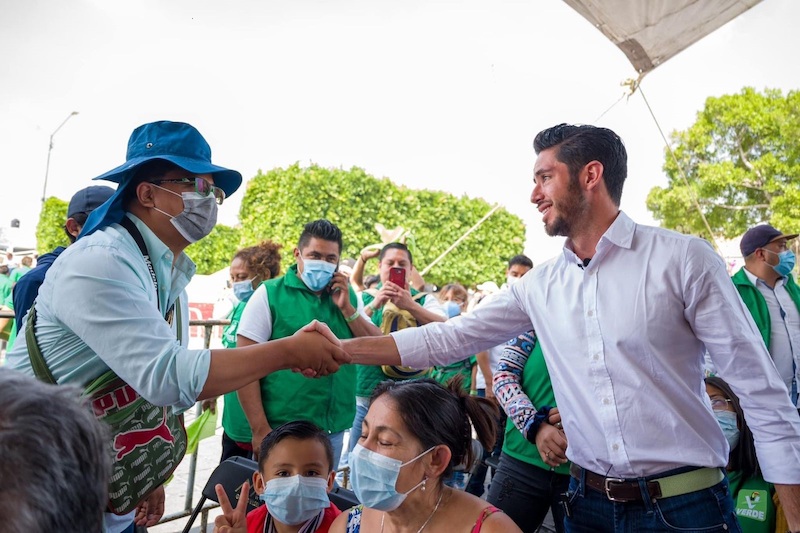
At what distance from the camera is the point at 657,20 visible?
4.40 m

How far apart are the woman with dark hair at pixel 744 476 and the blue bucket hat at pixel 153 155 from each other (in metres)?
2.81

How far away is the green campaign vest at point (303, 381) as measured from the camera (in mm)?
3422

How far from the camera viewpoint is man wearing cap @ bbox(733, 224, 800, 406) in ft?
14.4

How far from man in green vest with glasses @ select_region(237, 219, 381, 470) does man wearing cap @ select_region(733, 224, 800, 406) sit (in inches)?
116

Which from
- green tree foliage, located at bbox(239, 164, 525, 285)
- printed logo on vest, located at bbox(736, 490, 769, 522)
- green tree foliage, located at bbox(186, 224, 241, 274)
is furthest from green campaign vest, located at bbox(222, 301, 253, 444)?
green tree foliage, located at bbox(186, 224, 241, 274)

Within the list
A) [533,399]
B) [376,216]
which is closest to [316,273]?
[533,399]

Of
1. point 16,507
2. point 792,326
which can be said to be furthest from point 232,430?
point 792,326

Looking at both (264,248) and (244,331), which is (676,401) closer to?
(244,331)

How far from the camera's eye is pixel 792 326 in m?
4.62

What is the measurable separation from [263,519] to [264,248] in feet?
8.89

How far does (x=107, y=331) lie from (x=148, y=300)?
6.8 inches

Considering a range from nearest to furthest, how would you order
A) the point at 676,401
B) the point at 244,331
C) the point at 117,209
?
the point at 676,401
the point at 117,209
the point at 244,331

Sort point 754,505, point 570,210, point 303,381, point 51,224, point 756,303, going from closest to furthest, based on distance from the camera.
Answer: point 570,210
point 754,505
point 303,381
point 756,303
point 51,224

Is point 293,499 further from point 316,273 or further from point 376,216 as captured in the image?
point 376,216
